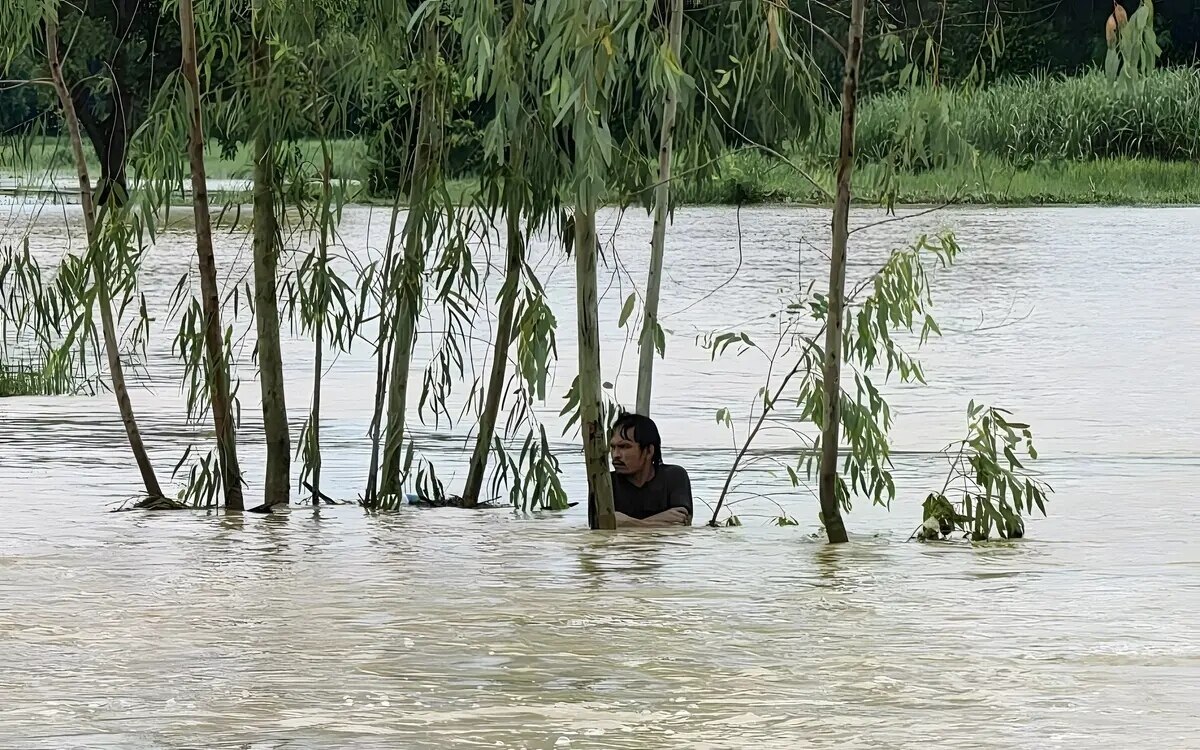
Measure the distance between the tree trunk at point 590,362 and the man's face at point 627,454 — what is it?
13cm

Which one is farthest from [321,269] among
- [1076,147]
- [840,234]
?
[1076,147]

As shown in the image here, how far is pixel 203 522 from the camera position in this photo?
1009cm

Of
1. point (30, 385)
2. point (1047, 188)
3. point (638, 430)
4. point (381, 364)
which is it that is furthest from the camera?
point (1047, 188)

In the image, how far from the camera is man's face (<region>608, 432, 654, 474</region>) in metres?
9.73

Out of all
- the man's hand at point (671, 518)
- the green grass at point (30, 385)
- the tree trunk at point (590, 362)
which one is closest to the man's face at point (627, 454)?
the tree trunk at point (590, 362)

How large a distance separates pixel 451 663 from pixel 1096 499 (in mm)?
4944

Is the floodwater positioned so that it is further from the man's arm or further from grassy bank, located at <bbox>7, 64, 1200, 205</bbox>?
grassy bank, located at <bbox>7, 64, 1200, 205</bbox>

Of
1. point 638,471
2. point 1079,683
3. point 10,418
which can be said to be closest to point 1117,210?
point 10,418

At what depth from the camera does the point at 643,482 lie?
10.0 m

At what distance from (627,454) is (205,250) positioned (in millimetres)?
1948

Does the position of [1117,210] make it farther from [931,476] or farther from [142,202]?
[142,202]

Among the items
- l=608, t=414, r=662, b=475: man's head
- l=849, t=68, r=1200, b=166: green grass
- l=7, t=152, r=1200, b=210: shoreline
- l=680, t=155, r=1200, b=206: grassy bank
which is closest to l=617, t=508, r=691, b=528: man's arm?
l=608, t=414, r=662, b=475: man's head

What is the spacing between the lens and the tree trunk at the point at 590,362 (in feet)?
29.3

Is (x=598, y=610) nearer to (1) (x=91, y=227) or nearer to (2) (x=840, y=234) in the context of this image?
(2) (x=840, y=234)
